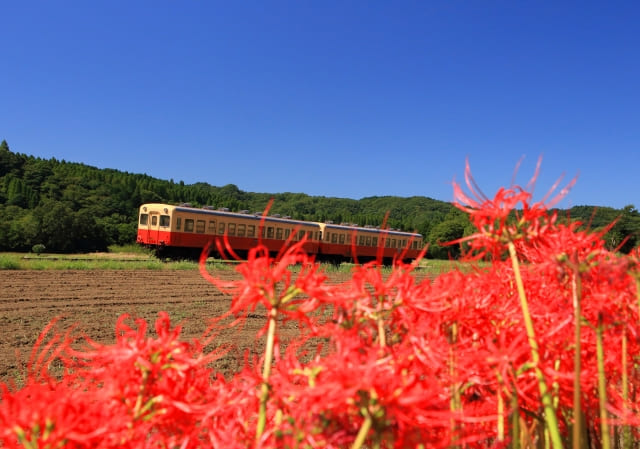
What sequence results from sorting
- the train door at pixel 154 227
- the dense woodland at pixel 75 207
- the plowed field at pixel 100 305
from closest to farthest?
the plowed field at pixel 100 305 < the train door at pixel 154 227 < the dense woodland at pixel 75 207

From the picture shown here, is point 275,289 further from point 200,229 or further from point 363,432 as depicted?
point 200,229

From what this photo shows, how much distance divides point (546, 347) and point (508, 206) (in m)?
0.33

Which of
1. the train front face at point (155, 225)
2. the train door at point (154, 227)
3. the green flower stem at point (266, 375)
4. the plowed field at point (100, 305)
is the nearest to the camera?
the green flower stem at point (266, 375)

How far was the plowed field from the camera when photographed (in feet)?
28.0

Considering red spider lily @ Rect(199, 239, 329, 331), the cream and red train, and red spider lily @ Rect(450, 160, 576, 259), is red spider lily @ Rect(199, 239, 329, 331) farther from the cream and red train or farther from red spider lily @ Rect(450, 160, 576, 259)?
the cream and red train

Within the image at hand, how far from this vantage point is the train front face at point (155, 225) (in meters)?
21.4

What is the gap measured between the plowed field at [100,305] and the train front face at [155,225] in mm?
Answer: 2293

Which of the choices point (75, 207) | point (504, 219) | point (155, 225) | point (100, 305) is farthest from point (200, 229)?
point (75, 207)

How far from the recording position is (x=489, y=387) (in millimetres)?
1241

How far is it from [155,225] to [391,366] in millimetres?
22524

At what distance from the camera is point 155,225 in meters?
22.0

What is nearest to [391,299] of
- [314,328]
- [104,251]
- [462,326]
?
[314,328]

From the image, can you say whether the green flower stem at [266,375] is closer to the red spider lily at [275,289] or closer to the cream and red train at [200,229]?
the red spider lily at [275,289]

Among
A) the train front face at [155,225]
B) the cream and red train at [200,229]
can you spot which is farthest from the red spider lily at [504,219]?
the train front face at [155,225]
